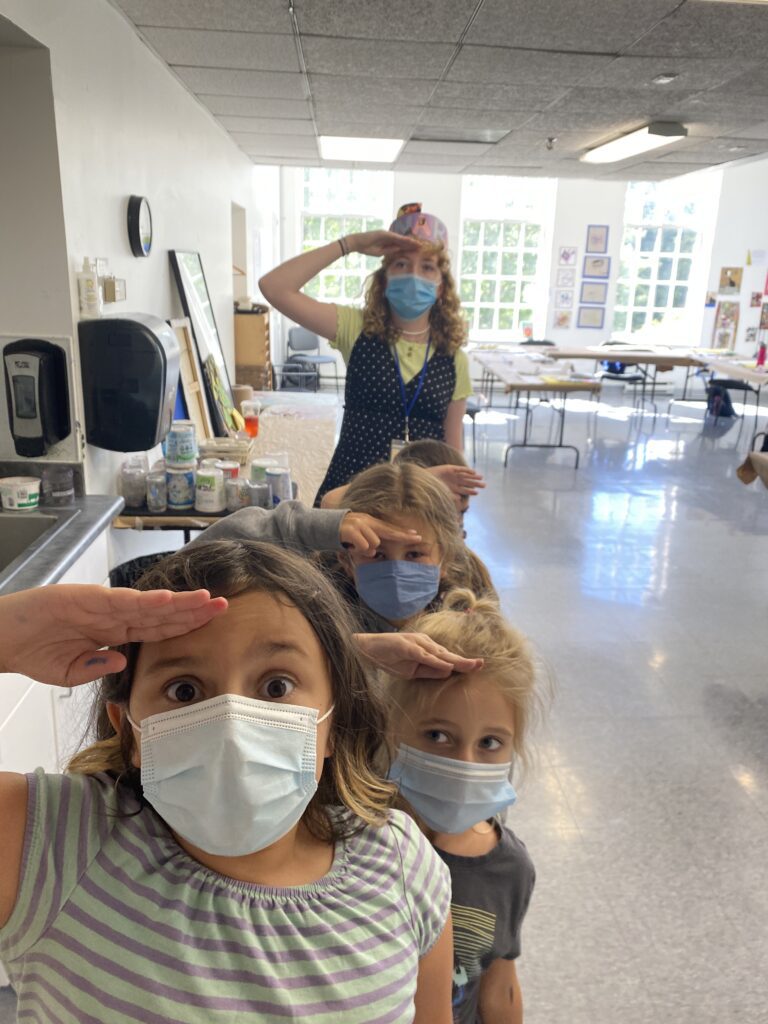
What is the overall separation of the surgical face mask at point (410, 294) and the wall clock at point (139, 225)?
3.85 feet

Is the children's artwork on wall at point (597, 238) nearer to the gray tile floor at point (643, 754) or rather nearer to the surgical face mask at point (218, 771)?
the gray tile floor at point (643, 754)

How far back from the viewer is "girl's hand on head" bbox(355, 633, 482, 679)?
105 centimetres

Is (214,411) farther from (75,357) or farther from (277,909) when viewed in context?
(277,909)

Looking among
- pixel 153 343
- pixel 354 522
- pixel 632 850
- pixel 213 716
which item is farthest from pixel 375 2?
pixel 632 850

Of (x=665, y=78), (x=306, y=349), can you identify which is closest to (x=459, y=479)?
(x=665, y=78)

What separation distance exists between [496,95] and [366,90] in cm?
68

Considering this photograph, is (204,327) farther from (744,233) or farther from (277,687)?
(744,233)

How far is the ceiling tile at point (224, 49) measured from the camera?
9.82ft

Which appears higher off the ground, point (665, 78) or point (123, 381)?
point (665, 78)

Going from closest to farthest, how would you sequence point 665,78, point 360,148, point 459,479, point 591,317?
point 459,479
point 665,78
point 360,148
point 591,317

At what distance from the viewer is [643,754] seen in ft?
9.07

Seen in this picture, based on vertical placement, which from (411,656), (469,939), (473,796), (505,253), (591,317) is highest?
(505,253)

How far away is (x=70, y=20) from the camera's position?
7.30 ft

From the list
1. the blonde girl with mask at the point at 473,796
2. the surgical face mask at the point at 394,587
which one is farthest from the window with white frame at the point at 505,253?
the blonde girl with mask at the point at 473,796
